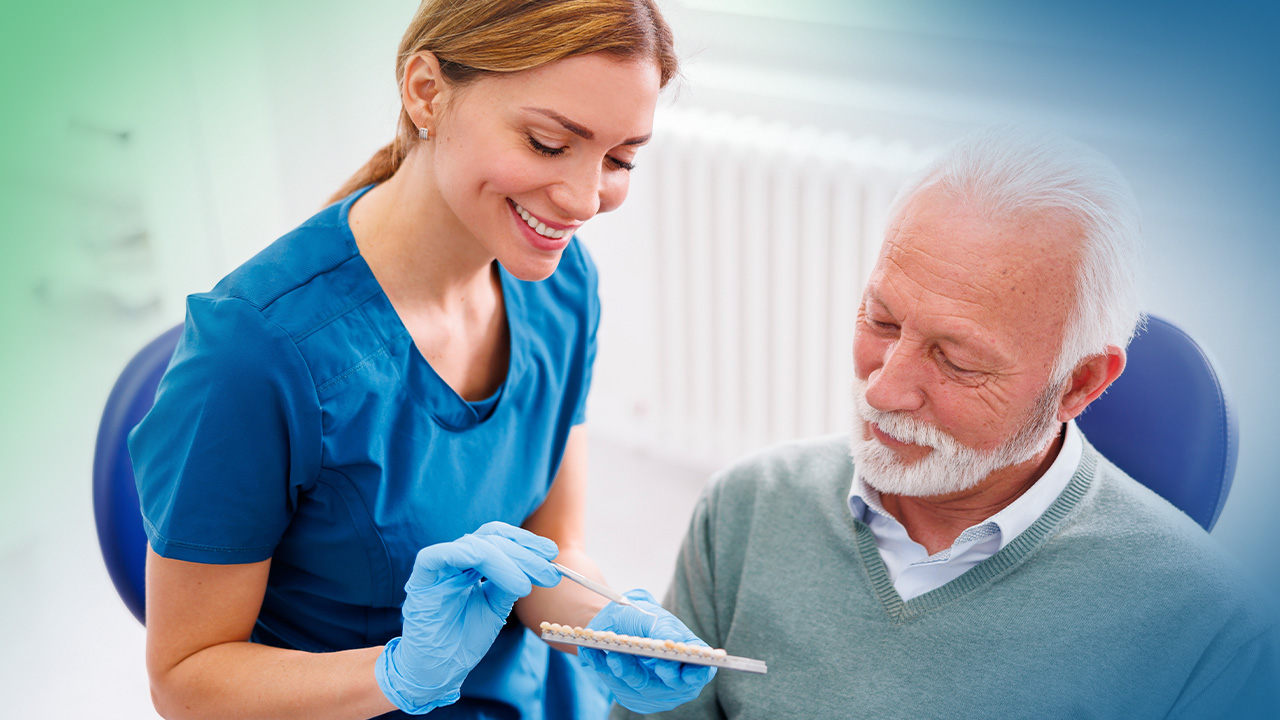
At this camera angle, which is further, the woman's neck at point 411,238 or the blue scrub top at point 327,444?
the woman's neck at point 411,238

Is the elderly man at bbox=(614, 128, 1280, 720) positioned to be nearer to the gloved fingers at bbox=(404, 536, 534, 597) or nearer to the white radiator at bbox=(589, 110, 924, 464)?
the gloved fingers at bbox=(404, 536, 534, 597)

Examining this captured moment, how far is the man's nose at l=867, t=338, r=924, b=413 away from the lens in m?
1.16

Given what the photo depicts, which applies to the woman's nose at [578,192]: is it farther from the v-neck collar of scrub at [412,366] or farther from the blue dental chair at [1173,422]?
the blue dental chair at [1173,422]

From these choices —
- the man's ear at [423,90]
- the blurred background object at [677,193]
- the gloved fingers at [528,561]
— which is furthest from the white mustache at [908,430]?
the blurred background object at [677,193]

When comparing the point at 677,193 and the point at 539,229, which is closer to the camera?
the point at 539,229

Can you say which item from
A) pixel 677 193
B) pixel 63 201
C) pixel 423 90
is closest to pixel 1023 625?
pixel 423 90

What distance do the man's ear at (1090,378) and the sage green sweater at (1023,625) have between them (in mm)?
93

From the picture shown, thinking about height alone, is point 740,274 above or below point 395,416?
below

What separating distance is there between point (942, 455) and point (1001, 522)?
0.33ft

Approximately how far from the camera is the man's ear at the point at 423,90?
1.10 m

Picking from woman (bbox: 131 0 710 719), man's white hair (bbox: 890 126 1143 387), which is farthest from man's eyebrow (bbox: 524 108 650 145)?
man's white hair (bbox: 890 126 1143 387)

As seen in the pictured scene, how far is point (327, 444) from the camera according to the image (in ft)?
3.62

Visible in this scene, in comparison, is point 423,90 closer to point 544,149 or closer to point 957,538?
point 544,149

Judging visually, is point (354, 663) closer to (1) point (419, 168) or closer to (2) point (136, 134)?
(1) point (419, 168)
